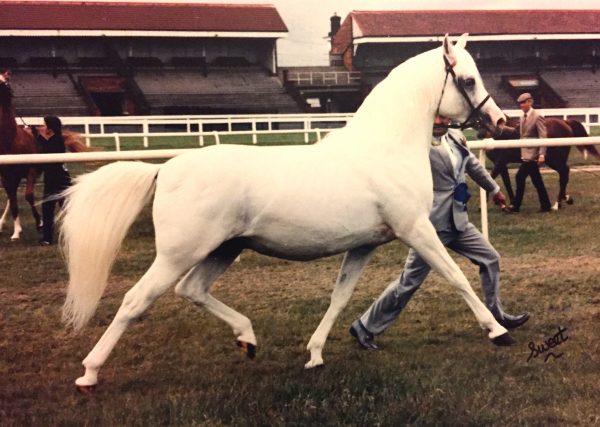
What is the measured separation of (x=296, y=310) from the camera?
5688mm

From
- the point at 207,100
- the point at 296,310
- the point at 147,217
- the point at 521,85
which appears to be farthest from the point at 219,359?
the point at 521,85

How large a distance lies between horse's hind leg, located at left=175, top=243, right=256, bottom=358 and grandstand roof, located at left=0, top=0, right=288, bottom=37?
3203cm

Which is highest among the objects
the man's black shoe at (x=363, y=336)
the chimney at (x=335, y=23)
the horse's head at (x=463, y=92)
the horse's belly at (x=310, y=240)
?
the chimney at (x=335, y=23)

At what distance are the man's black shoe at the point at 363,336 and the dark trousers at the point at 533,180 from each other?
6713 millimetres

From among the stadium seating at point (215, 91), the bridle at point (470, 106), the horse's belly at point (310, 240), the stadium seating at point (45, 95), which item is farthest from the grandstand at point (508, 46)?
the horse's belly at point (310, 240)

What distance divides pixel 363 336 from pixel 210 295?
111 centimetres

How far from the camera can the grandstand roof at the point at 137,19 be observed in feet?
111

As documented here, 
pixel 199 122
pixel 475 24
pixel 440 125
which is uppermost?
pixel 475 24

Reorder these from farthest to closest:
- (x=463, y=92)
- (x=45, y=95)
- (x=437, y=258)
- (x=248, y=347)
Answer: (x=45, y=95), (x=463, y=92), (x=248, y=347), (x=437, y=258)

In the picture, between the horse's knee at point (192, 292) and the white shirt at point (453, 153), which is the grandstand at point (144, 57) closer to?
the white shirt at point (453, 153)

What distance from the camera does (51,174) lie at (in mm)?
8820

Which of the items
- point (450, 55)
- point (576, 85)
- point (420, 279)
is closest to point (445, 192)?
point (420, 279)

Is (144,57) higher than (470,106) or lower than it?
higher
